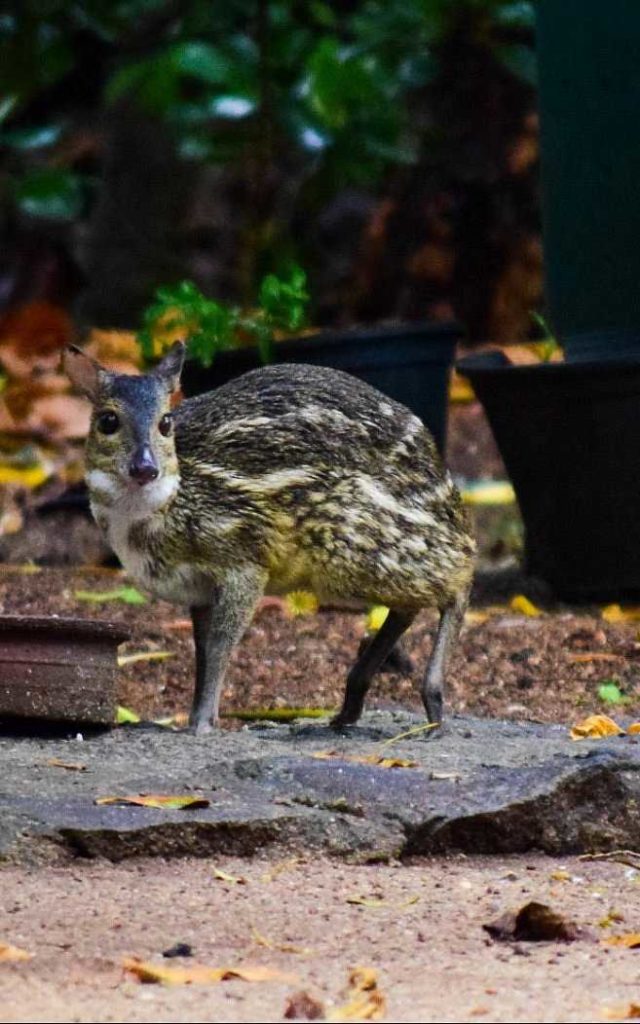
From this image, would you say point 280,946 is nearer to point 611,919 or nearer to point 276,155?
point 611,919

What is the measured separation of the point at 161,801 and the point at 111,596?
10.00ft

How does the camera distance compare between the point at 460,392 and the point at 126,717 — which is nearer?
the point at 126,717

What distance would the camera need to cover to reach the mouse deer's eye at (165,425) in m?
5.28

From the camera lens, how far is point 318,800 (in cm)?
449

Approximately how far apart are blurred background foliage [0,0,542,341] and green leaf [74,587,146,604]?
274 cm

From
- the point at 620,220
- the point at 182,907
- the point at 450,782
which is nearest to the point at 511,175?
the point at 620,220

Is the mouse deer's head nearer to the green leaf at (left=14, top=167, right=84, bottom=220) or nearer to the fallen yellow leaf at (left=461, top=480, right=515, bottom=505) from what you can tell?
the fallen yellow leaf at (left=461, top=480, right=515, bottom=505)

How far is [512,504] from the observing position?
32.0ft

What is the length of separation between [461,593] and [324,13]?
16.2ft

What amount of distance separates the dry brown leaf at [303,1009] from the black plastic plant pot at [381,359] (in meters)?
4.89

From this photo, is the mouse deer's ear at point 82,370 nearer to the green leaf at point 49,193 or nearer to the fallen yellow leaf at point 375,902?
the fallen yellow leaf at point 375,902

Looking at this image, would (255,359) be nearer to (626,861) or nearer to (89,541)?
(89,541)

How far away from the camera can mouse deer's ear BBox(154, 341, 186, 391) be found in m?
5.41

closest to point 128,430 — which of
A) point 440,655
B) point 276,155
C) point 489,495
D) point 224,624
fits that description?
point 224,624
